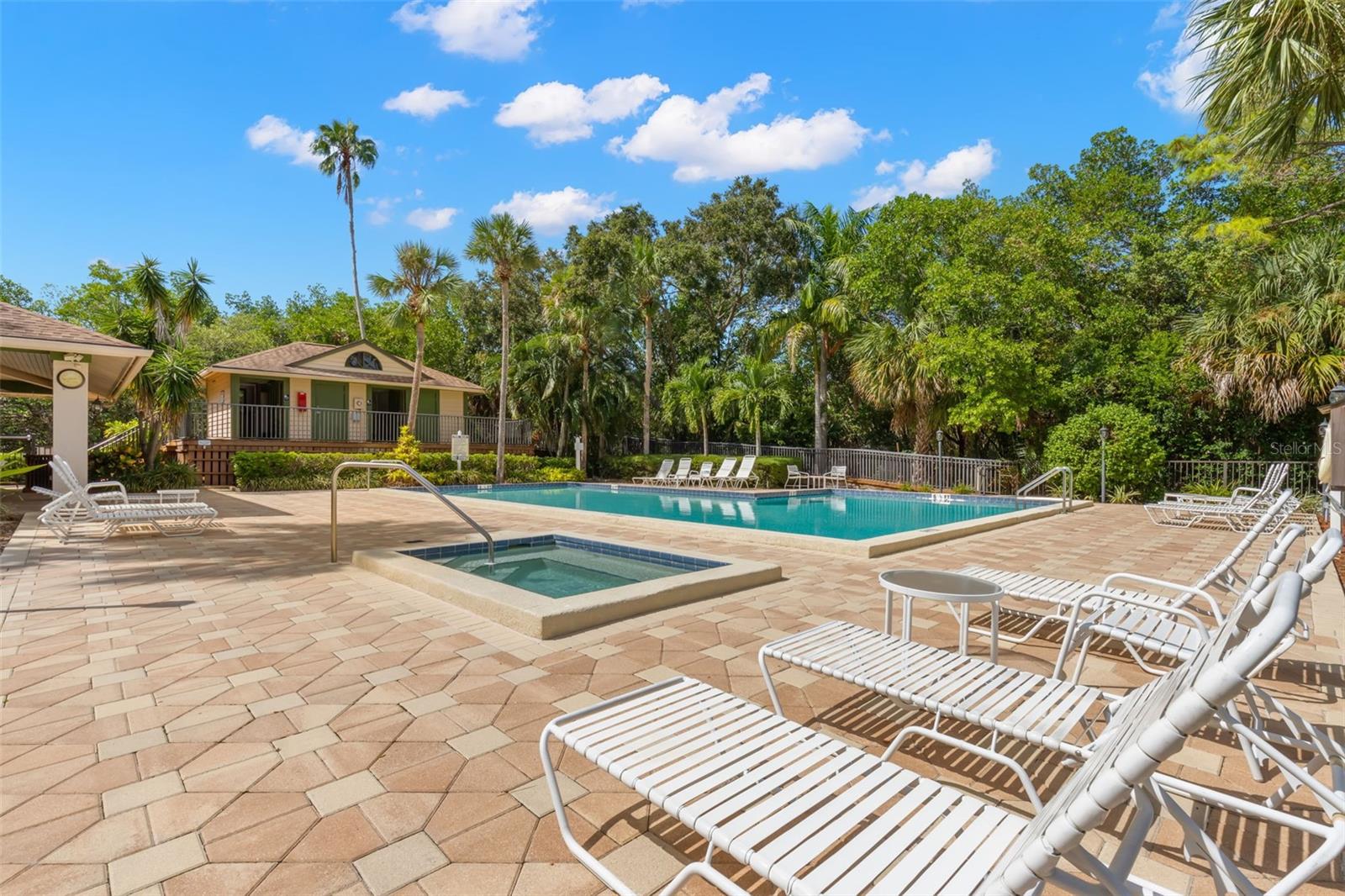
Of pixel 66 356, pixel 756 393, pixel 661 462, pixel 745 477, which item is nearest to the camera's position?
pixel 66 356

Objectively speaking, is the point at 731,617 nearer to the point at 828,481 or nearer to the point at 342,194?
the point at 828,481

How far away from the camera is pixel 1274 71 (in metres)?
6.81

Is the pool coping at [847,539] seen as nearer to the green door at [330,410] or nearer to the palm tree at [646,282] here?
the green door at [330,410]

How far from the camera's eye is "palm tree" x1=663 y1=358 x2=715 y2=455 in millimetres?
23203

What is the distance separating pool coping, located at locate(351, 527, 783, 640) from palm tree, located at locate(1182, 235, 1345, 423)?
1372 cm

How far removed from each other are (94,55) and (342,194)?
22.6 meters

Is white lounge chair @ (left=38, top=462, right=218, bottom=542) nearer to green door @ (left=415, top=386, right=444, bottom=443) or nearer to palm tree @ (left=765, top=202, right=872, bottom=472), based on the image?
green door @ (left=415, top=386, right=444, bottom=443)

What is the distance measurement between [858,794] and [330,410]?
23374mm

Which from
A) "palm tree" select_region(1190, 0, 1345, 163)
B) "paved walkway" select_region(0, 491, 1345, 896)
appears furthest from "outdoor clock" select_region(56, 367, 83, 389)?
"palm tree" select_region(1190, 0, 1345, 163)

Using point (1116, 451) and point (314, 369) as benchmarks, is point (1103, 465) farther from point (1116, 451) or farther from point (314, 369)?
point (314, 369)

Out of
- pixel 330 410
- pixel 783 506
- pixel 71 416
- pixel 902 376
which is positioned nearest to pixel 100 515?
pixel 71 416

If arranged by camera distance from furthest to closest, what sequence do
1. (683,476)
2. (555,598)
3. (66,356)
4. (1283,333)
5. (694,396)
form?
1. (694,396)
2. (683,476)
3. (1283,333)
4. (66,356)
5. (555,598)

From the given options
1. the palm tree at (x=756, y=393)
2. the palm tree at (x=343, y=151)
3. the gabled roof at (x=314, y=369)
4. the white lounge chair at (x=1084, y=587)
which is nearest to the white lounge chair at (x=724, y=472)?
the palm tree at (x=756, y=393)

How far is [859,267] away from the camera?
70.8 feet
